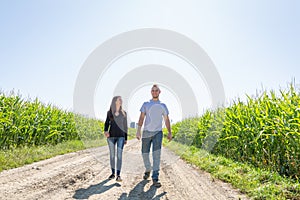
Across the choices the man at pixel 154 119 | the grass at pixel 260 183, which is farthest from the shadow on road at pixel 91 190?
the grass at pixel 260 183

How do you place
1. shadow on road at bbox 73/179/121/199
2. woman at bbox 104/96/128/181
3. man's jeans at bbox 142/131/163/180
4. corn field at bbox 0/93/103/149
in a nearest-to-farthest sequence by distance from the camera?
shadow on road at bbox 73/179/121/199, man's jeans at bbox 142/131/163/180, woman at bbox 104/96/128/181, corn field at bbox 0/93/103/149

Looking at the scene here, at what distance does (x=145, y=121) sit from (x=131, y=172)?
6.79 feet

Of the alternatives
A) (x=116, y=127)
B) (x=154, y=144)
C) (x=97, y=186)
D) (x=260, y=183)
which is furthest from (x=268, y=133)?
(x=97, y=186)

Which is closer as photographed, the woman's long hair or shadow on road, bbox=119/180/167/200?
shadow on road, bbox=119/180/167/200

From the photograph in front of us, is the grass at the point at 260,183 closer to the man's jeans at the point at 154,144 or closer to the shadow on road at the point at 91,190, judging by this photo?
the man's jeans at the point at 154,144

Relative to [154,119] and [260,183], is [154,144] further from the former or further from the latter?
[260,183]

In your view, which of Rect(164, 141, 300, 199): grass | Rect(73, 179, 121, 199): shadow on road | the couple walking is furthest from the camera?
the couple walking

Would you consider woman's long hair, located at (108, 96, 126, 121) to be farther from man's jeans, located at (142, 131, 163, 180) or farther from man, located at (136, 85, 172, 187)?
man's jeans, located at (142, 131, 163, 180)

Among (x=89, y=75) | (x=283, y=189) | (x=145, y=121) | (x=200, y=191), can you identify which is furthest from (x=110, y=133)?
(x=89, y=75)

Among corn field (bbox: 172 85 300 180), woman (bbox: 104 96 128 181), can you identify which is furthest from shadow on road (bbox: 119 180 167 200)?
corn field (bbox: 172 85 300 180)

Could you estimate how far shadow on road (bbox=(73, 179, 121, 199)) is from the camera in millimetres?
4973

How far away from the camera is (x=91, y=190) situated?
5.44 m

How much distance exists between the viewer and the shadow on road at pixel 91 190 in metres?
4.97

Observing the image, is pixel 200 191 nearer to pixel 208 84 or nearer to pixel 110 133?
pixel 110 133
